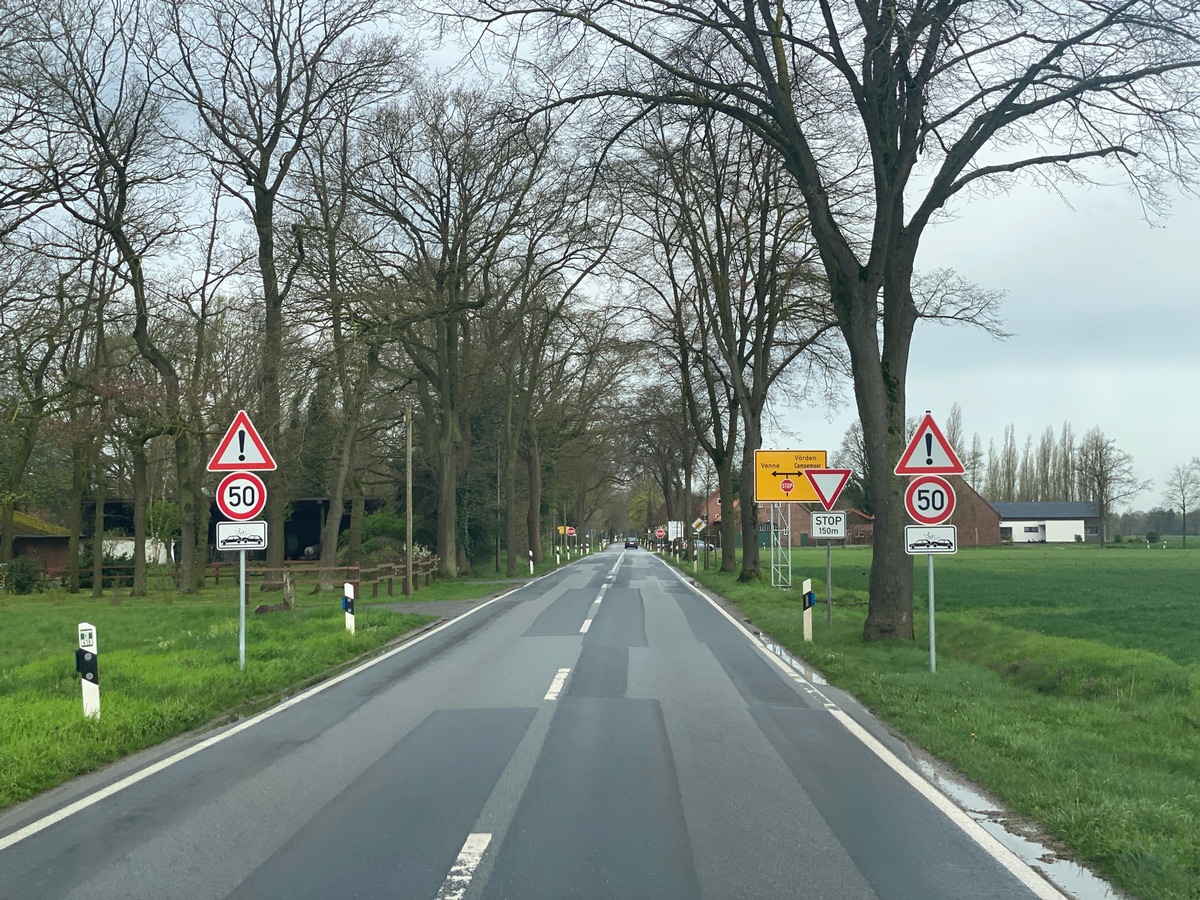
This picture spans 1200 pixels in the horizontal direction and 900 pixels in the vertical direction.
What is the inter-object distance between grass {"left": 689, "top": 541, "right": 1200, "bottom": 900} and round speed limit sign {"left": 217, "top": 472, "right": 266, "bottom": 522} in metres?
7.28

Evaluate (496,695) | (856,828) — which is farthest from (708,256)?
(856,828)

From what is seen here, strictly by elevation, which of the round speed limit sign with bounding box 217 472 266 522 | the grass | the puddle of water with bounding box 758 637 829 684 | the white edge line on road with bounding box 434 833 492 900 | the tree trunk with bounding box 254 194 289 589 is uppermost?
the tree trunk with bounding box 254 194 289 589

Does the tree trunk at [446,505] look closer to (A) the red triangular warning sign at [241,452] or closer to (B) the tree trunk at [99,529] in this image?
(B) the tree trunk at [99,529]

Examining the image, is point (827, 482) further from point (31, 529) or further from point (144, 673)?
point (31, 529)

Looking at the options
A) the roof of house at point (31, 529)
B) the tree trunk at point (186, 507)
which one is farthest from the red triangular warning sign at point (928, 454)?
the roof of house at point (31, 529)

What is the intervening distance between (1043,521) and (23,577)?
4234 inches

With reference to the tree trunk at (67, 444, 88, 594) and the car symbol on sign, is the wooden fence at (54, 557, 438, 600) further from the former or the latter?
the car symbol on sign

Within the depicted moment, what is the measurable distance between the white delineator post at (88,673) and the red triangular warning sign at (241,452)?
3.58 metres

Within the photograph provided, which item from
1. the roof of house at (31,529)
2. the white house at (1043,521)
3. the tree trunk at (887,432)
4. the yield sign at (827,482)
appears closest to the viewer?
the tree trunk at (887,432)

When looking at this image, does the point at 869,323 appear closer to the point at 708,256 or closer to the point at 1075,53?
the point at 1075,53

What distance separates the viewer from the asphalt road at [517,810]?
18.0 ft

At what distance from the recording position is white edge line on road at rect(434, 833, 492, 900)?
5.25 meters

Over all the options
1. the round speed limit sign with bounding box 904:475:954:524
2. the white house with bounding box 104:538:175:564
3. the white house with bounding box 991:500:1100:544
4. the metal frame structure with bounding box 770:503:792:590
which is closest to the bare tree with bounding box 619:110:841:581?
the metal frame structure with bounding box 770:503:792:590

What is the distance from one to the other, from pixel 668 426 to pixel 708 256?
18333mm
